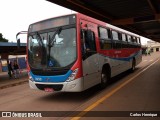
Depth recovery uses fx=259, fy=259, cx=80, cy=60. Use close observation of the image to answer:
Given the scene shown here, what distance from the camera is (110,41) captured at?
43.3 feet

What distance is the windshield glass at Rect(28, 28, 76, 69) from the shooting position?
933cm

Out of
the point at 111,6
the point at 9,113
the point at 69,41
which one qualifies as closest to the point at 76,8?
the point at 111,6

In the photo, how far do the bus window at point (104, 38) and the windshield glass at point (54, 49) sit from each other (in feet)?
8.61

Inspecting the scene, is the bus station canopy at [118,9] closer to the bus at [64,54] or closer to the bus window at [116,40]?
the bus window at [116,40]

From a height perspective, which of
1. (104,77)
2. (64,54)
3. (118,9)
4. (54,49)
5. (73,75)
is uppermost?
(118,9)

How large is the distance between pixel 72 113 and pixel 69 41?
2.86 meters

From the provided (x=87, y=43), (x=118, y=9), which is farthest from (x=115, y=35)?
(x=87, y=43)

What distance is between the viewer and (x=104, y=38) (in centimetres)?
1223

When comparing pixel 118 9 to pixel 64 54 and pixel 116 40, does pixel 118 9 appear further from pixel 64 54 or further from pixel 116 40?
pixel 64 54

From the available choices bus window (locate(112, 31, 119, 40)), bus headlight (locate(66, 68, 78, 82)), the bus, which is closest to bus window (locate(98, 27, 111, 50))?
the bus

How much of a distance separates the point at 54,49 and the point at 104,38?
346 centimetres

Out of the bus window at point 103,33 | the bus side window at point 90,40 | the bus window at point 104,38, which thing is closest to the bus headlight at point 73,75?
the bus side window at point 90,40

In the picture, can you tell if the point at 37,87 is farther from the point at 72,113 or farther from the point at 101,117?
the point at 101,117

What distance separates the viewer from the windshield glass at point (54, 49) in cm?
933
